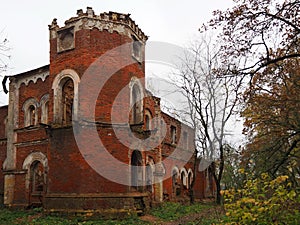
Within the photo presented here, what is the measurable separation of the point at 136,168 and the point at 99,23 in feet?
24.5

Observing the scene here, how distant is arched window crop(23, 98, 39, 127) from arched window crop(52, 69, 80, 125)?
4.26 m

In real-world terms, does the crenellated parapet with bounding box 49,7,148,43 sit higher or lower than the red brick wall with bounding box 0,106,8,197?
higher

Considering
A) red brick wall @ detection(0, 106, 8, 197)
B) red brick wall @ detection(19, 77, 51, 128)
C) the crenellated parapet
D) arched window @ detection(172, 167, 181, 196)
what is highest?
the crenellated parapet

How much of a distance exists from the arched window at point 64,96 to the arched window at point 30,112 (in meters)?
4.26

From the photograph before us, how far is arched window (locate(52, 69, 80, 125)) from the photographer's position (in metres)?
17.8

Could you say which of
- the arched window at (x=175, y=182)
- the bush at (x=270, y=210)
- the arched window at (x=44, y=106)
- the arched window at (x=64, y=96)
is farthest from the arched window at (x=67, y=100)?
the bush at (x=270, y=210)

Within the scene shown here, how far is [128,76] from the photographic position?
18375 millimetres

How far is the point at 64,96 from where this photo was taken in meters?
18.4

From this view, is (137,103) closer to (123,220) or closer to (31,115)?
(123,220)

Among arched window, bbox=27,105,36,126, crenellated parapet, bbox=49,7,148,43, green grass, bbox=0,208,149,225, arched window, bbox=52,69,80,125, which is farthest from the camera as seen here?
arched window, bbox=27,105,36,126

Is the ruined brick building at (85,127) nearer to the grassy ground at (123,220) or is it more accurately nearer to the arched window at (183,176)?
the grassy ground at (123,220)

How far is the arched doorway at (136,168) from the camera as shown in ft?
61.6

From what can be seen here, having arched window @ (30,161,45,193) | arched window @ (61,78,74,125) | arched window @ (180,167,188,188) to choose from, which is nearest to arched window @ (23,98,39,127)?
arched window @ (30,161,45,193)

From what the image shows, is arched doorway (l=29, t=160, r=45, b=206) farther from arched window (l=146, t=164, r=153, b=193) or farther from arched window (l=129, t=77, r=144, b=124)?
arched window (l=129, t=77, r=144, b=124)
